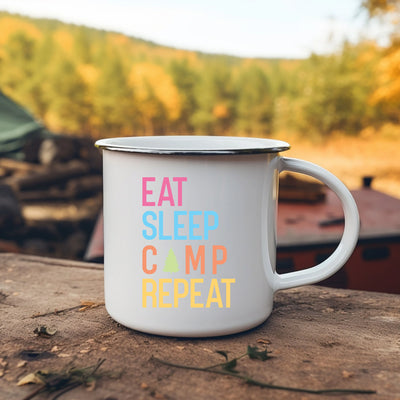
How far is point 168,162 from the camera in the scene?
2.53ft

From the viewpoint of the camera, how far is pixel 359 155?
18.2 m

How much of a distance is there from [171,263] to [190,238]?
0.17 ft

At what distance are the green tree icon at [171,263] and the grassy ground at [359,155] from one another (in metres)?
13.0

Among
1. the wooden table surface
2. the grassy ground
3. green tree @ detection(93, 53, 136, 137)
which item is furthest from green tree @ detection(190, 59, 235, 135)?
the wooden table surface

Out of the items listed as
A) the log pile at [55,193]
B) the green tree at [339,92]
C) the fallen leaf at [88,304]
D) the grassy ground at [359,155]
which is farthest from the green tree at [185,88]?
the fallen leaf at [88,304]

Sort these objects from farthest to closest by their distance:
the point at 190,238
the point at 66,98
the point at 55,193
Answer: the point at 66,98
the point at 55,193
the point at 190,238

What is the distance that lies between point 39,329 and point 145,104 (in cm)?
2490

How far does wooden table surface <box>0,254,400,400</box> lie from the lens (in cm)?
68

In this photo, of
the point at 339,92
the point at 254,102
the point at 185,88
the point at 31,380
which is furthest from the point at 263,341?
the point at 185,88

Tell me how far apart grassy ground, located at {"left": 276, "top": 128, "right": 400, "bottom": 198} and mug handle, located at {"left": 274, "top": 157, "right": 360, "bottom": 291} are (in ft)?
42.0

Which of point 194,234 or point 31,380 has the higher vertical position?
point 194,234

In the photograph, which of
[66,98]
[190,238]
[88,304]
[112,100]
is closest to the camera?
[190,238]

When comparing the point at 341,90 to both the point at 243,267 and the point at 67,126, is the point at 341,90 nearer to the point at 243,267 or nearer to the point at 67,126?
the point at 67,126

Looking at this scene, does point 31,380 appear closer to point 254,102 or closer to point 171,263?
point 171,263
